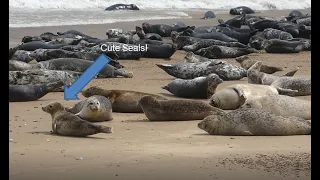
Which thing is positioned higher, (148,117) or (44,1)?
(44,1)

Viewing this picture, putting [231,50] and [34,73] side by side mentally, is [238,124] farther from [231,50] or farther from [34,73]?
[231,50]

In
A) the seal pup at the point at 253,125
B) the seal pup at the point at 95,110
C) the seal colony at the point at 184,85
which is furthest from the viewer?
the seal pup at the point at 95,110

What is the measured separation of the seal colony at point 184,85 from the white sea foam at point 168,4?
359 inches

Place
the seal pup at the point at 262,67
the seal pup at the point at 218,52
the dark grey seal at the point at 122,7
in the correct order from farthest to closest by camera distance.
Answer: the dark grey seal at the point at 122,7, the seal pup at the point at 218,52, the seal pup at the point at 262,67

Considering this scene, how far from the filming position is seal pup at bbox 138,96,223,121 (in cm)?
701

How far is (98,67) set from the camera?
10.5m

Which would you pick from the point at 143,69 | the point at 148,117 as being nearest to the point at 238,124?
the point at 148,117

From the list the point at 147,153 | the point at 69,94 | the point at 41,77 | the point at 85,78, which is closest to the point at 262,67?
the point at 85,78

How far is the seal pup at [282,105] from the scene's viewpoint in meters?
7.04

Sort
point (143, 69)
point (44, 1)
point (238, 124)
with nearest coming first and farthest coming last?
point (238, 124), point (143, 69), point (44, 1)

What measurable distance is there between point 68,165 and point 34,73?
4650mm

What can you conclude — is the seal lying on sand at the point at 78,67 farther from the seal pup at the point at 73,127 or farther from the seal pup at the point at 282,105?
the seal pup at the point at 73,127

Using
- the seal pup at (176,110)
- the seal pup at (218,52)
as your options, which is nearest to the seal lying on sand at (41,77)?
the seal pup at (176,110)

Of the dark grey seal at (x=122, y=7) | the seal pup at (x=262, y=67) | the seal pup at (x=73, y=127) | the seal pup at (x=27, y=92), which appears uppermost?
the dark grey seal at (x=122, y=7)
